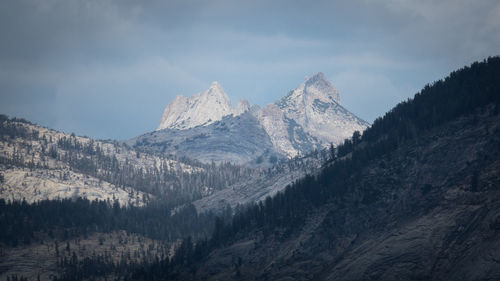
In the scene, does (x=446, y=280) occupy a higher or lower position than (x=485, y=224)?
lower

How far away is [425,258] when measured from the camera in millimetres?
184000

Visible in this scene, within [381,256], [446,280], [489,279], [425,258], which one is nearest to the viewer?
[489,279]

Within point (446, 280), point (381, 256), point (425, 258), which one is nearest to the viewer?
point (446, 280)

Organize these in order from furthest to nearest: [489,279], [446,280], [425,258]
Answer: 1. [425,258]
2. [446,280]
3. [489,279]

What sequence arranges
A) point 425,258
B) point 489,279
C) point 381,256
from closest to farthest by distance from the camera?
point 489,279 < point 425,258 < point 381,256

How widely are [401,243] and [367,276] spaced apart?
648 inches

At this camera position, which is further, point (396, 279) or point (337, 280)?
point (337, 280)

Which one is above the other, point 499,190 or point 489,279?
point 499,190

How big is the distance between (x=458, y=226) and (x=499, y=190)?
18.8 m

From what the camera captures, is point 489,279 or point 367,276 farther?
point 367,276

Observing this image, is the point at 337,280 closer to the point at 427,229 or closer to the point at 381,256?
the point at 381,256

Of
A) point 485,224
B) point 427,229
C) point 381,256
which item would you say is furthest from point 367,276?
Answer: point 485,224

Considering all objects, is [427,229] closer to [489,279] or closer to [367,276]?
[367,276]

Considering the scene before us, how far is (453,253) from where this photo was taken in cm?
18025
